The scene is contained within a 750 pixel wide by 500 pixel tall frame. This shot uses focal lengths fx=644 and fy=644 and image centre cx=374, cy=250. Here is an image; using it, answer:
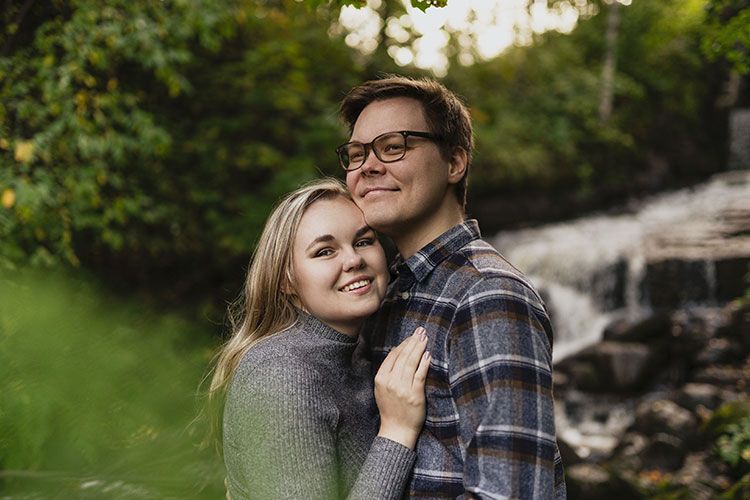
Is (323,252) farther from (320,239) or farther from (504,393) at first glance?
(504,393)

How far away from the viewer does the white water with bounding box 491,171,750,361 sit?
10875 mm

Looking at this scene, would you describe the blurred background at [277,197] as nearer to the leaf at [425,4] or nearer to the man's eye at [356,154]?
the leaf at [425,4]

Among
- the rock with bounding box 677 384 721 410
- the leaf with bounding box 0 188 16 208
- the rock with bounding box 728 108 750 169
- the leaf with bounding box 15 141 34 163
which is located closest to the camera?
the leaf with bounding box 0 188 16 208

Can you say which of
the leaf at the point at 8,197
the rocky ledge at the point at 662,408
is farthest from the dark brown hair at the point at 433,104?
the rocky ledge at the point at 662,408

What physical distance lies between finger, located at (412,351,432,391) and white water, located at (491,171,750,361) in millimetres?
8813

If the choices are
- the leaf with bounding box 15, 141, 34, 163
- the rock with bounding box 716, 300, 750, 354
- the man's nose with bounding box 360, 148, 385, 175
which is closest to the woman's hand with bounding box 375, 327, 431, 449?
the man's nose with bounding box 360, 148, 385, 175

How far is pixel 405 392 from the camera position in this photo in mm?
1720

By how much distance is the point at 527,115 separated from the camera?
52.1 ft

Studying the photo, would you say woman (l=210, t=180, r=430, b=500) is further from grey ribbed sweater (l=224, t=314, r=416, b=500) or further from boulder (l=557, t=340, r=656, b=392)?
boulder (l=557, t=340, r=656, b=392)

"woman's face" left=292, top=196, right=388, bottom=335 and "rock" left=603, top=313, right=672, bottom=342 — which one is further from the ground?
"woman's face" left=292, top=196, right=388, bottom=335

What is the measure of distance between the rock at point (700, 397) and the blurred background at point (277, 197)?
3 centimetres

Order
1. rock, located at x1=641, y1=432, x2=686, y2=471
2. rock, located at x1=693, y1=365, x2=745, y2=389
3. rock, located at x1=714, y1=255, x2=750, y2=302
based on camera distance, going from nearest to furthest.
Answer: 1. rock, located at x1=641, y1=432, x2=686, y2=471
2. rock, located at x1=693, y1=365, x2=745, y2=389
3. rock, located at x1=714, y1=255, x2=750, y2=302

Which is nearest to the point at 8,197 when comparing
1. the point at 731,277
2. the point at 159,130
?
the point at 159,130

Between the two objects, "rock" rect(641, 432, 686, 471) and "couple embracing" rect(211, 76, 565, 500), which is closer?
"couple embracing" rect(211, 76, 565, 500)
